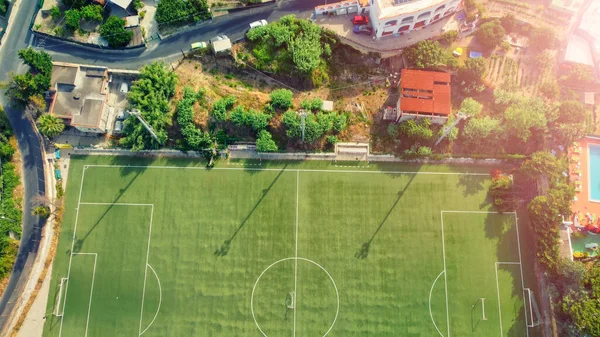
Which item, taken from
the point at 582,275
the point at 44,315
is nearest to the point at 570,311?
the point at 582,275

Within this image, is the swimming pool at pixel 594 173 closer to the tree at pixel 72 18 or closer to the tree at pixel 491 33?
the tree at pixel 491 33

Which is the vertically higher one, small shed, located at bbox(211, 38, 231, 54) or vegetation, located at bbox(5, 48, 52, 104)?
small shed, located at bbox(211, 38, 231, 54)

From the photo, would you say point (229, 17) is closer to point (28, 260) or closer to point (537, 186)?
point (28, 260)

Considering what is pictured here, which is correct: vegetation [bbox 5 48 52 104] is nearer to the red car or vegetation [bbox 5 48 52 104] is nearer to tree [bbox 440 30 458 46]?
the red car

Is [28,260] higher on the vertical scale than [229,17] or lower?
lower

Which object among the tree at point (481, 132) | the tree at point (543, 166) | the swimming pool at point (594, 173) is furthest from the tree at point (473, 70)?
the swimming pool at point (594, 173)

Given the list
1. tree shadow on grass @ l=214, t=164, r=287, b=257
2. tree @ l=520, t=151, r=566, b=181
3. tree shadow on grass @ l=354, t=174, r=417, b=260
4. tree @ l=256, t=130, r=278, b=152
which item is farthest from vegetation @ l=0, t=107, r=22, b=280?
tree @ l=520, t=151, r=566, b=181
